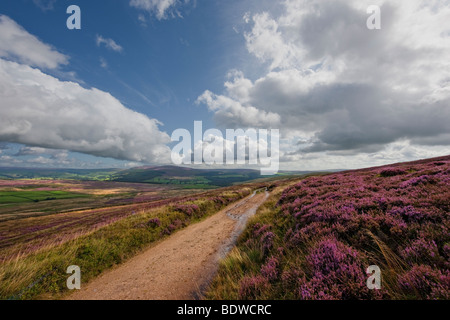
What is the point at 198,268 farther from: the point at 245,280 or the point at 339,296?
the point at 339,296

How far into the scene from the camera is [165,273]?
8172 millimetres

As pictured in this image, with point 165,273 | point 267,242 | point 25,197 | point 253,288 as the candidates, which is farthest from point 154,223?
point 25,197

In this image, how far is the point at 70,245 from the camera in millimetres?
10484

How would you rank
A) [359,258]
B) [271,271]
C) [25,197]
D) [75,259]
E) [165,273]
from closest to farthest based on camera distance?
[359,258]
[271,271]
[165,273]
[75,259]
[25,197]

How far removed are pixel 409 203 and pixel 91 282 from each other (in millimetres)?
14113

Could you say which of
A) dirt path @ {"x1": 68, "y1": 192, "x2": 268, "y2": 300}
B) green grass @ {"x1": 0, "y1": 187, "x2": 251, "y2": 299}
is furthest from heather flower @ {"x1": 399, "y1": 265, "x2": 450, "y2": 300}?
green grass @ {"x1": 0, "y1": 187, "x2": 251, "y2": 299}

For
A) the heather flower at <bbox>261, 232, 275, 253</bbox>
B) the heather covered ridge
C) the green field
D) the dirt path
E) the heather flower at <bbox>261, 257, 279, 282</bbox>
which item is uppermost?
the heather covered ridge

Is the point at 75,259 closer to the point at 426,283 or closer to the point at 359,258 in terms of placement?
the point at 359,258

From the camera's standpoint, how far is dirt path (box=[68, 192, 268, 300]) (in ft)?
22.4

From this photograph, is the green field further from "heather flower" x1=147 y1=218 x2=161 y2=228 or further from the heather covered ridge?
the heather covered ridge

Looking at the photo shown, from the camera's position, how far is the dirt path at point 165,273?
6.84 meters

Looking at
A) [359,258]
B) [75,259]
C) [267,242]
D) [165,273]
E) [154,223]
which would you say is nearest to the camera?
[359,258]

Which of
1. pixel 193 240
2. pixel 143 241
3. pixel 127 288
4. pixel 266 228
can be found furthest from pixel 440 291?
pixel 143 241
